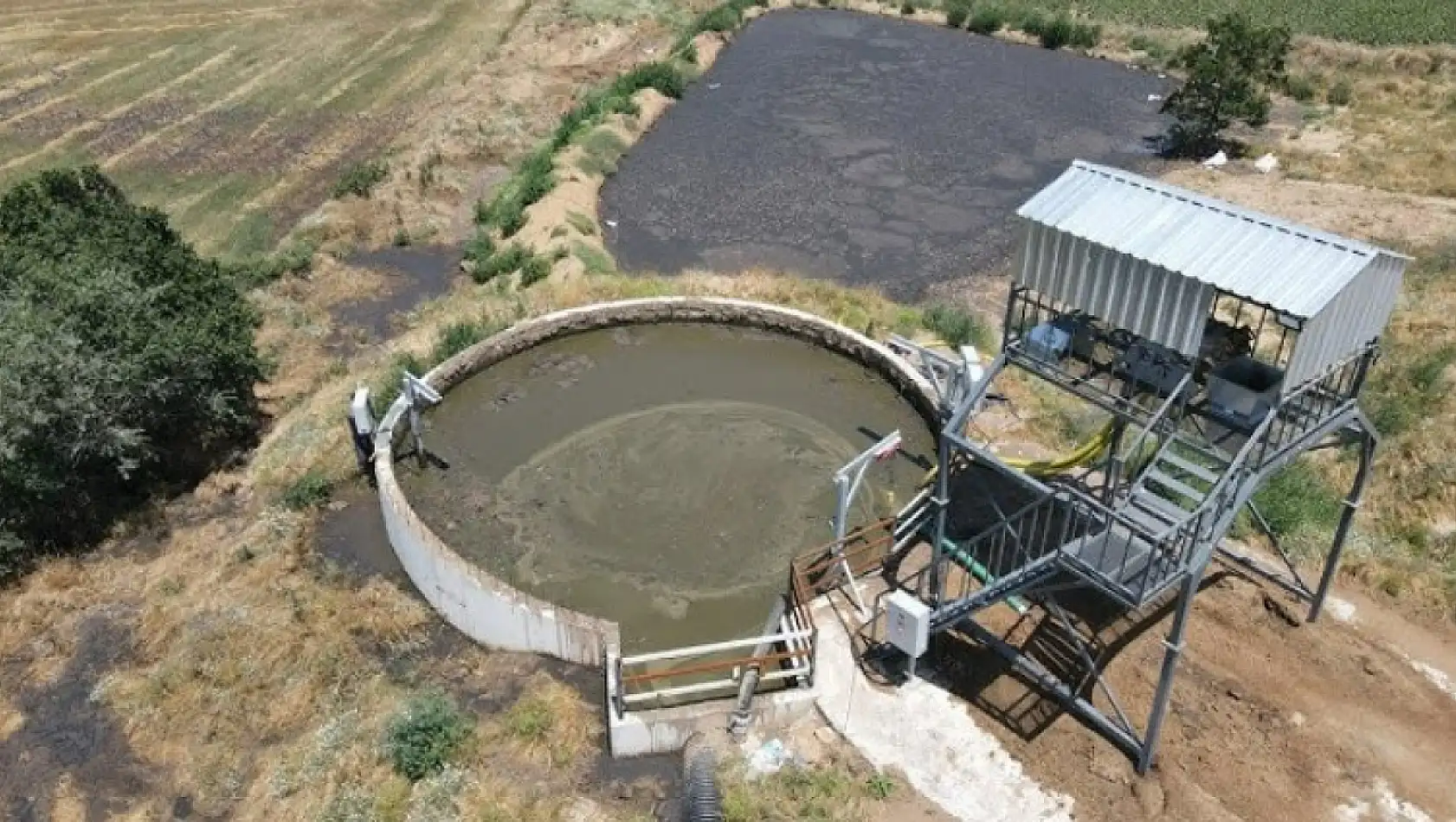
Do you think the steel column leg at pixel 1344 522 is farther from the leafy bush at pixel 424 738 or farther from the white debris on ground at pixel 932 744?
the leafy bush at pixel 424 738

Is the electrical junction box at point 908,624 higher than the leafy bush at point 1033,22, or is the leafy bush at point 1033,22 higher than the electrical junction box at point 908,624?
the leafy bush at point 1033,22

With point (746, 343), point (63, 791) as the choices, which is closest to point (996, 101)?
point (746, 343)

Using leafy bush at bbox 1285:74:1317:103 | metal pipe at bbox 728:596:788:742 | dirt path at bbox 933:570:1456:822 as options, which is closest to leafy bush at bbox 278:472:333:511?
metal pipe at bbox 728:596:788:742

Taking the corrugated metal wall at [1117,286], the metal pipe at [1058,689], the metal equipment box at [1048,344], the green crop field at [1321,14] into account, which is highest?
the corrugated metal wall at [1117,286]

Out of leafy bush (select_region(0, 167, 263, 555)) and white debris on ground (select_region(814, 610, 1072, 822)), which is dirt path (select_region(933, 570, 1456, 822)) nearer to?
white debris on ground (select_region(814, 610, 1072, 822))

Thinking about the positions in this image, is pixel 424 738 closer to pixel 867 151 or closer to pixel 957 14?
pixel 867 151

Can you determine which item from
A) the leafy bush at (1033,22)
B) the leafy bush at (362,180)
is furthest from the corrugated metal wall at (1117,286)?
the leafy bush at (1033,22)

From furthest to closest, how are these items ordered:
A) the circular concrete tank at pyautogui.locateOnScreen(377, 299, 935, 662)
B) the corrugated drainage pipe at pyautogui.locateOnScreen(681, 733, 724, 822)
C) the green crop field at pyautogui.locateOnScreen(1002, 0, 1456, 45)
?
the green crop field at pyautogui.locateOnScreen(1002, 0, 1456, 45), the circular concrete tank at pyautogui.locateOnScreen(377, 299, 935, 662), the corrugated drainage pipe at pyautogui.locateOnScreen(681, 733, 724, 822)

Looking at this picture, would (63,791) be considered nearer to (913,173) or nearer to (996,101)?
(913,173)
